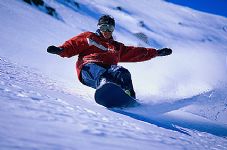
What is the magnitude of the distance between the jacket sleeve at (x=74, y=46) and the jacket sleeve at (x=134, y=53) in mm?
739

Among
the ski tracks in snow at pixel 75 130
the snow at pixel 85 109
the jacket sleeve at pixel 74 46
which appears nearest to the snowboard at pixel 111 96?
the snow at pixel 85 109

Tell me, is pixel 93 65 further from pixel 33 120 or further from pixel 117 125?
pixel 33 120

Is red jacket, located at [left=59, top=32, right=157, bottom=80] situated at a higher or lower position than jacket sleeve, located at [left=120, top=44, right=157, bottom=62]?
lower

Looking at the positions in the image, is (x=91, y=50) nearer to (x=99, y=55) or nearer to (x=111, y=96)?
(x=99, y=55)

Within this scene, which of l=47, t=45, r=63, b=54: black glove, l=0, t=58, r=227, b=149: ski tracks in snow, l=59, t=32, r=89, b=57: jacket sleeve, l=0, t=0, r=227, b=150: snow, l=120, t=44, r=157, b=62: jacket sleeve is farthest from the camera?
l=120, t=44, r=157, b=62: jacket sleeve

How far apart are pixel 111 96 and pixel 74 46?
1.38 meters

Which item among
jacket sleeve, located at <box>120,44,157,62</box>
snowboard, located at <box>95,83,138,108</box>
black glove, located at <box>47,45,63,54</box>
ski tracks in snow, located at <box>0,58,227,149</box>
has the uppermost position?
jacket sleeve, located at <box>120,44,157,62</box>

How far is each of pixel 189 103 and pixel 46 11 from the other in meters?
15.0

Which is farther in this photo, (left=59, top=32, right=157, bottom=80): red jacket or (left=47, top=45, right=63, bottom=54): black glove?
(left=59, top=32, right=157, bottom=80): red jacket

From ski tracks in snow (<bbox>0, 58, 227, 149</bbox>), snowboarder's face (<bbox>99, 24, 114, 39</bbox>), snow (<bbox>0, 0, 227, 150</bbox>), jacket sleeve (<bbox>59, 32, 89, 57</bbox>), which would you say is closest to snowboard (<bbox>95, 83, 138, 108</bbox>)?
snow (<bbox>0, 0, 227, 150</bbox>)

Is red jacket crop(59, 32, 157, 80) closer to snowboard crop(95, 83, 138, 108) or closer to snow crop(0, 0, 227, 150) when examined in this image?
snow crop(0, 0, 227, 150)

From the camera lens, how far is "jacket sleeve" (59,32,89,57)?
A: 4656 mm

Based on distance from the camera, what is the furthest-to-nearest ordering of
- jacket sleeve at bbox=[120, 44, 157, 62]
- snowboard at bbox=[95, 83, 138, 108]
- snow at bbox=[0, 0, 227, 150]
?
jacket sleeve at bbox=[120, 44, 157, 62] < snowboard at bbox=[95, 83, 138, 108] < snow at bbox=[0, 0, 227, 150]

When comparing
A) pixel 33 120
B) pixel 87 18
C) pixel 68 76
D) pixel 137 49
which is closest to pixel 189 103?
pixel 137 49
